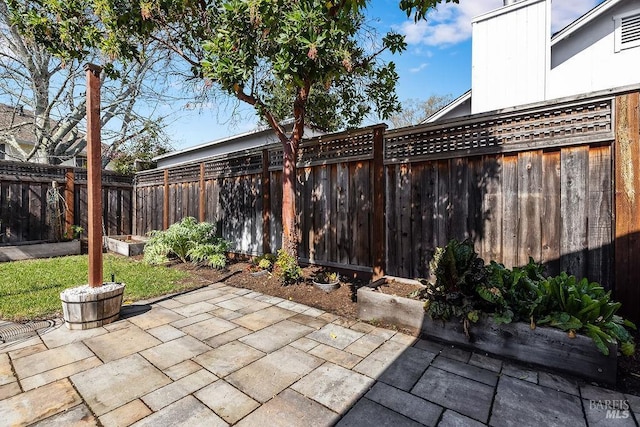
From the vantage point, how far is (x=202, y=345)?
8.54 ft

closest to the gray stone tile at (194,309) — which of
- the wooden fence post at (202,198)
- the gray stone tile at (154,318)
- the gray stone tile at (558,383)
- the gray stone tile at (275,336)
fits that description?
the gray stone tile at (154,318)

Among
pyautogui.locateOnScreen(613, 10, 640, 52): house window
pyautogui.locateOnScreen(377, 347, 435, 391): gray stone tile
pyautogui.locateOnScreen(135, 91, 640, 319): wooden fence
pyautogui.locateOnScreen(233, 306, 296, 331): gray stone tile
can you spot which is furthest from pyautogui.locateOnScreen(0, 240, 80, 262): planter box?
pyautogui.locateOnScreen(613, 10, 640, 52): house window

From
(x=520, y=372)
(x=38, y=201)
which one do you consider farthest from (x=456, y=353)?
(x=38, y=201)

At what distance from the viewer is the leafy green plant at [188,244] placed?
17.8 ft

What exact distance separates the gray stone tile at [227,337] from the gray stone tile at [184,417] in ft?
2.69

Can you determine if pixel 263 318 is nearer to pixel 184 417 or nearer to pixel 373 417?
pixel 184 417

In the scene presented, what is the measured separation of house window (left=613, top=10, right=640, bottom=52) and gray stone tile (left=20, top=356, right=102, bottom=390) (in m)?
10.3

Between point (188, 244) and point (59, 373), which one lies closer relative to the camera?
point (59, 373)

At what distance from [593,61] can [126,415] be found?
10.1 metres

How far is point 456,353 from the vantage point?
2465 millimetres

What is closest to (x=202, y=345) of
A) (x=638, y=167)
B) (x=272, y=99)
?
(x=638, y=167)

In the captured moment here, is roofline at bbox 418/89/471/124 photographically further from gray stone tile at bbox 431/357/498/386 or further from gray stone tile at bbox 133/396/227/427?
gray stone tile at bbox 133/396/227/427

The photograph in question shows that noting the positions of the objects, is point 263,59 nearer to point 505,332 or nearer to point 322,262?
point 322,262

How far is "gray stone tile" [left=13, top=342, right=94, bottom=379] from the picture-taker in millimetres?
2170
